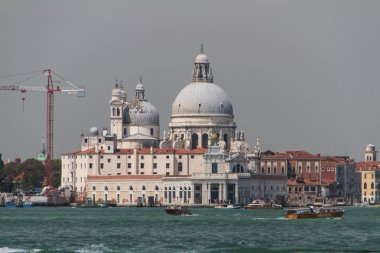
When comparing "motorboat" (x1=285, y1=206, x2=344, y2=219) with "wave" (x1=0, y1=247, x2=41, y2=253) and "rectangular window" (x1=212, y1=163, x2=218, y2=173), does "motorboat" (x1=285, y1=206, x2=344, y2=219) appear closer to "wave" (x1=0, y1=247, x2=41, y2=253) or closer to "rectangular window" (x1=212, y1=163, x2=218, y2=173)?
"wave" (x1=0, y1=247, x2=41, y2=253)

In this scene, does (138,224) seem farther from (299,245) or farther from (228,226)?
(299,245)

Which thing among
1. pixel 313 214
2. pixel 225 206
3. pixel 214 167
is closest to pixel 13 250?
pixel 313 214

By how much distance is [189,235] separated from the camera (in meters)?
101

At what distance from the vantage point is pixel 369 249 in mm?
86875

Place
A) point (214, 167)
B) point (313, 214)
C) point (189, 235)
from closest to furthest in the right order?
point (189, 235), point (313, 214), point (214, 167)

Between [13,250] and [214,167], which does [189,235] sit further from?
[214,167]

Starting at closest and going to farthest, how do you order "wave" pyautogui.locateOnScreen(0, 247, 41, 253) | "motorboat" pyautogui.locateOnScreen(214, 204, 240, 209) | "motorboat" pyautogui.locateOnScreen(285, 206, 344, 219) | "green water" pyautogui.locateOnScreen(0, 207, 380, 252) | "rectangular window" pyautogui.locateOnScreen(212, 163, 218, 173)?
1. "wave" pyautogui.locateOnScreen(0, 247, 41, 253)
2. "green water" pyautogui.locateOnScreen(0, 207, 380, 252)
3. "motorboat" pyautogui.locateOnScreen(285, 206, 344, 219)
4. "motorboat" pyautogui.locateOnScreen(214, 204, 240, 209)
5. "rectangular window" pyautogui.locateOnScreen(212, 163, 218, 173)

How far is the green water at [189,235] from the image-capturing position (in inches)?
3474

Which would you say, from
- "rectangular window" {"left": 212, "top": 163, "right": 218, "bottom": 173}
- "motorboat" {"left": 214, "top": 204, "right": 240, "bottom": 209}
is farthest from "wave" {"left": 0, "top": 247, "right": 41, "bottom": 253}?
"rectangular window" {"left": 212, "top": 163, "right": 218, "bottom": 173}

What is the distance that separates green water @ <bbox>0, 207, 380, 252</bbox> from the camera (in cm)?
8825

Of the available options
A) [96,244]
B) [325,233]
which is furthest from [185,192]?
[96,244]

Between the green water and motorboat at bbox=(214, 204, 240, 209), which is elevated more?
motorboat at bbox=(214, 204, 240, 209)

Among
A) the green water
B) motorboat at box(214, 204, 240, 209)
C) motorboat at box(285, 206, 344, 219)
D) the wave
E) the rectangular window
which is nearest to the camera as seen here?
the wave

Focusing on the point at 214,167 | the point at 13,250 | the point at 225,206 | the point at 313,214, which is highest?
the point at 214,167
